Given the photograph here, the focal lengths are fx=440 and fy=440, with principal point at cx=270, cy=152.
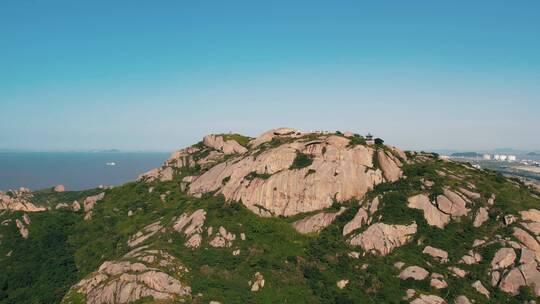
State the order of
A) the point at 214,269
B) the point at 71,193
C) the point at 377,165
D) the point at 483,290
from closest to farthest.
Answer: the point at 483,290, the point at 214,269, the point at 377,165, the point at 71,193

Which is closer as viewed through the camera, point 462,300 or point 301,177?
point 462,300

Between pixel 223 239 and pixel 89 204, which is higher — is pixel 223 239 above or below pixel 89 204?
below

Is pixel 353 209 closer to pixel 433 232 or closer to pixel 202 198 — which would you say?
pixel 433 232

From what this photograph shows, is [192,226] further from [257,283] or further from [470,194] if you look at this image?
[470,194]

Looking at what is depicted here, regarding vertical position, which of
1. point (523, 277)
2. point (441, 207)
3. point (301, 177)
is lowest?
point (523, 277)

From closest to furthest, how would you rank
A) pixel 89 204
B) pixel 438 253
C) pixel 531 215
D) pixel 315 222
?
pixel 438 253, pixel 531 215, pixel 315 222, pixel 89 204

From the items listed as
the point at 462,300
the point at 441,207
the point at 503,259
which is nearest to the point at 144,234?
the point at 441,207

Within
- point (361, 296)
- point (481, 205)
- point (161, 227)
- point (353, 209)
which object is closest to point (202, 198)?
point (161, 227)

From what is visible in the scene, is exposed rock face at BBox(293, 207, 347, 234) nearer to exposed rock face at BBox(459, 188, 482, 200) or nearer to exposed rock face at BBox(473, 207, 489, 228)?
exposed rock face at BBox(459, 188, 482, 200)
